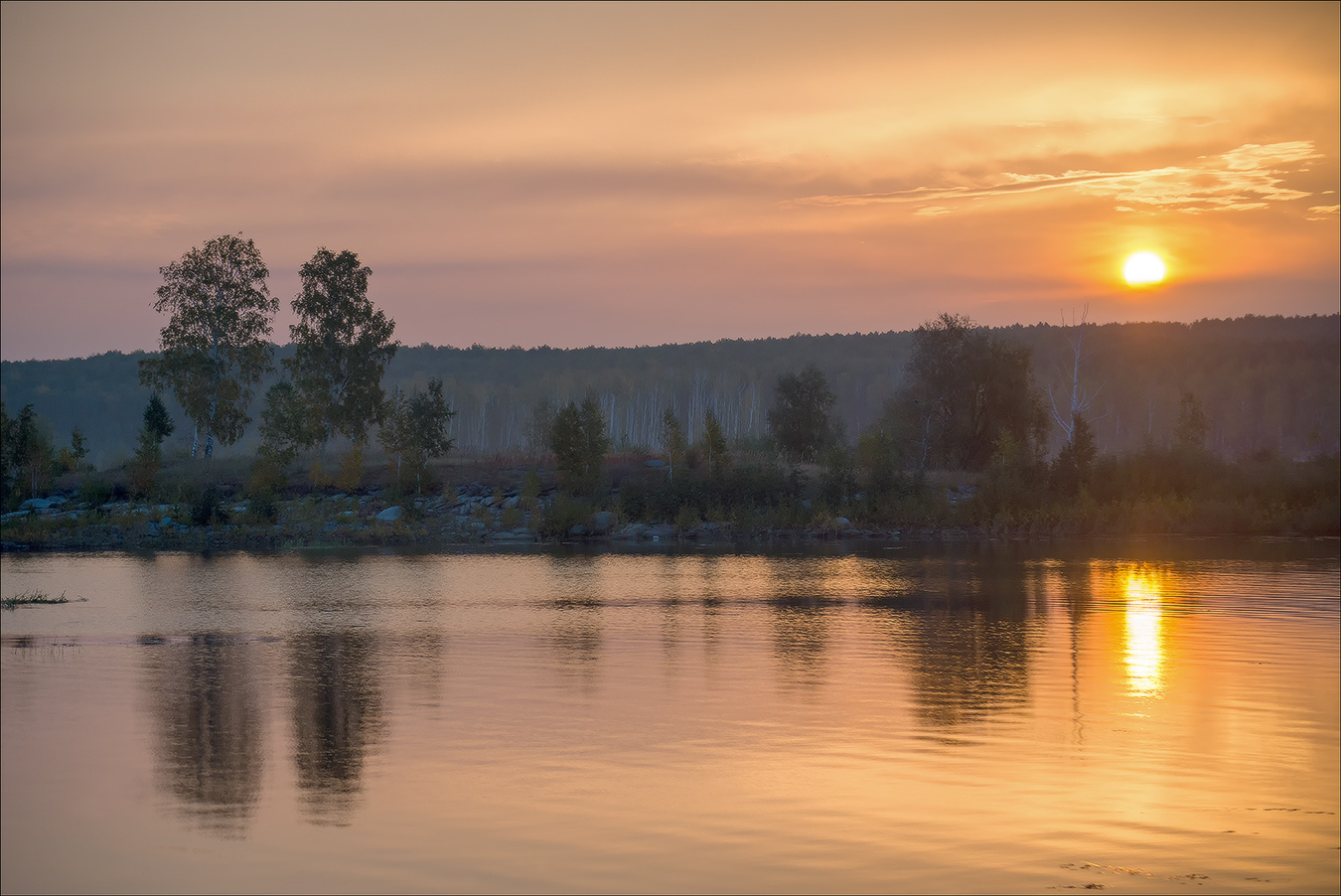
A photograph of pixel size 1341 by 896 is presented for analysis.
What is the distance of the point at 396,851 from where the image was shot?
11.1 meters

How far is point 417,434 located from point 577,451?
9227 mm

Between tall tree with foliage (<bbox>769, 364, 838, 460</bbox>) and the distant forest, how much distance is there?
57.3 meters

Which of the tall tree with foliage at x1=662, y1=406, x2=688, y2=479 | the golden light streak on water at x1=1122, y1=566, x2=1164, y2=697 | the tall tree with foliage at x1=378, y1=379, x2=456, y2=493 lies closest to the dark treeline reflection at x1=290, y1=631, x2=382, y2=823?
the golden light streak on water at x1=1122, y1=566, x2=1164, y2=697

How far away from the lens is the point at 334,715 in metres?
16.9

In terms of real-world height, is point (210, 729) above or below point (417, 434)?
below

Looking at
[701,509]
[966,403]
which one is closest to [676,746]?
[701,509]

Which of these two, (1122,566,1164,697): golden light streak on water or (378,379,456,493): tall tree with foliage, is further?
(378,379,456,493): tall tree with foliage

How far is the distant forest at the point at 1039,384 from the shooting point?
152 meters

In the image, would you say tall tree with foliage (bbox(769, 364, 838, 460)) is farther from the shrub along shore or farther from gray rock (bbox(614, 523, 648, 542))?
gray rock (bbox(614, 523, 648, 542))

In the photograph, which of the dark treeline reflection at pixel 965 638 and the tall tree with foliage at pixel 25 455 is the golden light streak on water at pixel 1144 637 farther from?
the tall tree with foliage at pixel 25 455

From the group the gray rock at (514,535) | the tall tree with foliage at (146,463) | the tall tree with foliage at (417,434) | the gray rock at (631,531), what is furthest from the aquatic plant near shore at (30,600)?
the tall tree with foliage at (146,463)

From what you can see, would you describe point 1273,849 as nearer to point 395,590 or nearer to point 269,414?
point 395,590

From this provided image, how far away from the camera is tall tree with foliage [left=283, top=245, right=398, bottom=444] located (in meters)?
69.3

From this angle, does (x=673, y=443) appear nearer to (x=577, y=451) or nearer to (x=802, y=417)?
(x=577, y=451)
